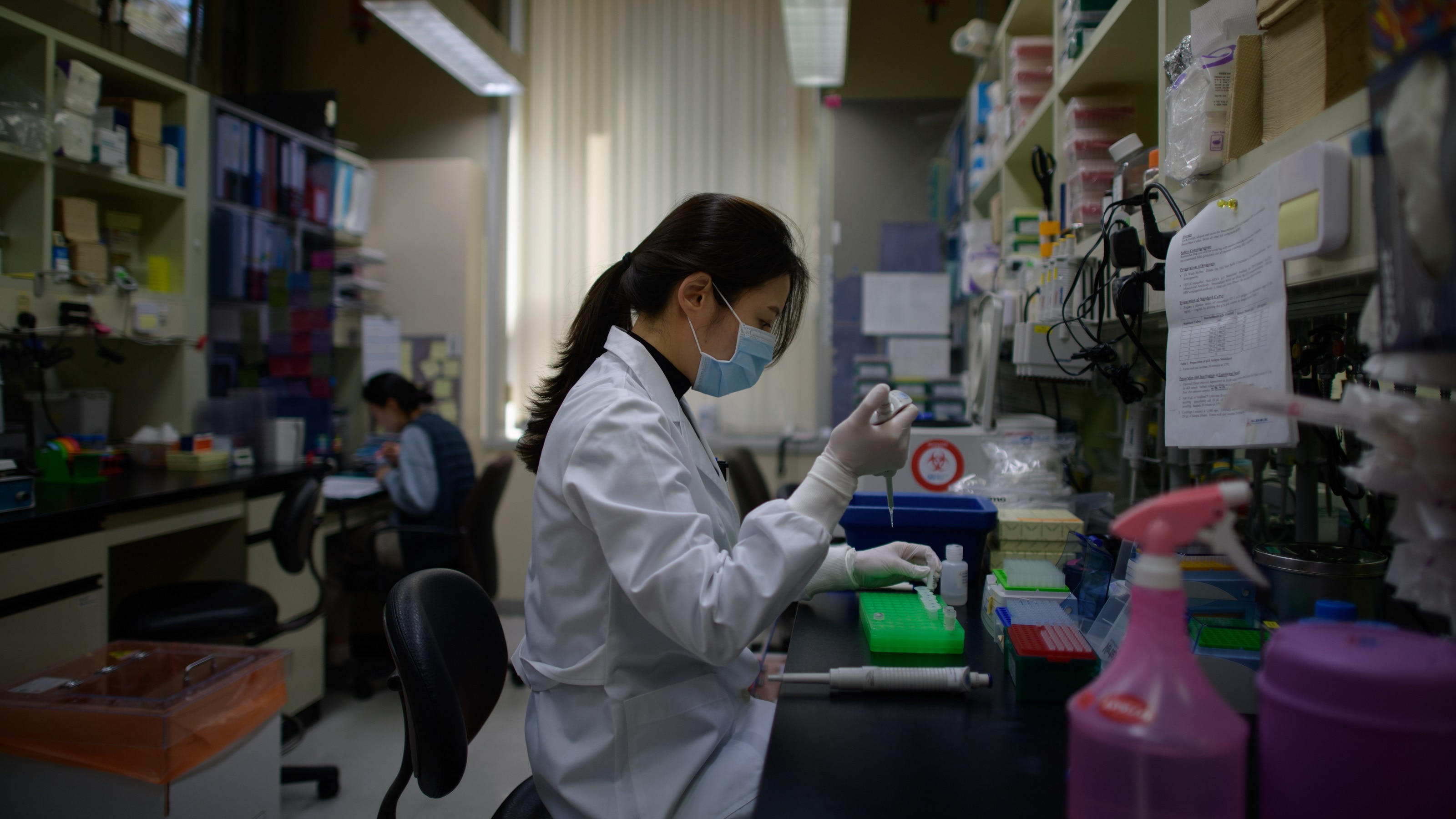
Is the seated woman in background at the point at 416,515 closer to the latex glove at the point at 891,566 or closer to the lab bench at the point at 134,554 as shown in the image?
the lab bench at the point at 134,554

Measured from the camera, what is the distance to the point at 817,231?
12.7ft

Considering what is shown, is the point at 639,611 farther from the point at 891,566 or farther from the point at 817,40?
the point at 817,40

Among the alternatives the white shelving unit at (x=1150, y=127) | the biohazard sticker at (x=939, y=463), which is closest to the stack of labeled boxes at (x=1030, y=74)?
the white shelving unit at (x=1150, y=127)

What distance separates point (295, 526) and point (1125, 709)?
236cm

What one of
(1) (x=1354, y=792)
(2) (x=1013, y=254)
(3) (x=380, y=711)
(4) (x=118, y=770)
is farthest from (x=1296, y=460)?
(3) (x=380, y=711)

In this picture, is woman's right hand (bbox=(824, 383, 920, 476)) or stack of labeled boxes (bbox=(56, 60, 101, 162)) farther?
stack of labeled boxes (bbox=(56, 60, 101, 162))

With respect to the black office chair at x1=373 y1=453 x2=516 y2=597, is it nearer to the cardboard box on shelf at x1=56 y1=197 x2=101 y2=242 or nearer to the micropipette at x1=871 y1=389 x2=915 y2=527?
the cardboard box on shelf at x1=56 y1=197 x2=101 y2=242

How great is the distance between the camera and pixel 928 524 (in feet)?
4.81

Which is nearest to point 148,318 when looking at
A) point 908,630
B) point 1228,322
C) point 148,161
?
point 148,161

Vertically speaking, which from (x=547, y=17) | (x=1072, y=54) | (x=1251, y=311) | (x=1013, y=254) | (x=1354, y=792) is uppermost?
(x=547, y=17)

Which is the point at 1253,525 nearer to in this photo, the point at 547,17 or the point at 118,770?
the point at 118,770

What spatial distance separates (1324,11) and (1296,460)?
689 mm

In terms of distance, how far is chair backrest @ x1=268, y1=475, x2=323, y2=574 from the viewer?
2322 mm

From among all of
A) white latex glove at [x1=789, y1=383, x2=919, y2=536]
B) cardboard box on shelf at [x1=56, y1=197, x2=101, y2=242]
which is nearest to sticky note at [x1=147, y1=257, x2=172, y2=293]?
cardboard box on shelf at [x1=56, y1=197, x2=101, y2=242]
